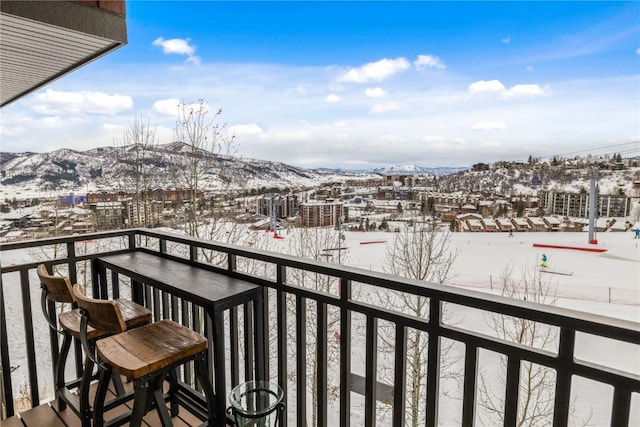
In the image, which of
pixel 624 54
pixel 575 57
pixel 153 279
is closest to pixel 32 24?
pixel 153 279

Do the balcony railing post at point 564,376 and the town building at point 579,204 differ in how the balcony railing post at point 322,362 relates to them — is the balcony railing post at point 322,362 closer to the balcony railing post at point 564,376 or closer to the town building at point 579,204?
the balcony railing post at point 564,376

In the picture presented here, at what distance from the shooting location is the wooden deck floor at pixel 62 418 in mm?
2211

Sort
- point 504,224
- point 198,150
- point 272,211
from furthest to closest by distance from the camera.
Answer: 1. point 504,224
2. point 272,211
3. point 198,150

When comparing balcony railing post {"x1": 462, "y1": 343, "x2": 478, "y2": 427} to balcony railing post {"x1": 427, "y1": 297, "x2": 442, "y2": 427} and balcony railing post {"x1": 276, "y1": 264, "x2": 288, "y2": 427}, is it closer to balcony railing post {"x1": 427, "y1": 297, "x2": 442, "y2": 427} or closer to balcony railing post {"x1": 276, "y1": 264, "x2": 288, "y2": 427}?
balcony railing post {"x1": 427, "y1": 297, "x2": 442, "y2": 427}

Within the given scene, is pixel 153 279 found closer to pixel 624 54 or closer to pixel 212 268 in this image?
pixel 212 268

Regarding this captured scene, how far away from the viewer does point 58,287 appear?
6.36 feet

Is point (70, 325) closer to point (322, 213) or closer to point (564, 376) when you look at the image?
point (564, 376)

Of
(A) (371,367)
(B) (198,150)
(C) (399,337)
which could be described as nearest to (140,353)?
(A) (371,367)

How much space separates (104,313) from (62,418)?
1252 mm

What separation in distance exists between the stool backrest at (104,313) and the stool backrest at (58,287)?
27cm

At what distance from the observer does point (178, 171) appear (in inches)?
376

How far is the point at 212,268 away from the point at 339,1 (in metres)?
12.7

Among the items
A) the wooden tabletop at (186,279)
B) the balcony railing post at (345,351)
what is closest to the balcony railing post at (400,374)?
the balcony railing post at (345,351)

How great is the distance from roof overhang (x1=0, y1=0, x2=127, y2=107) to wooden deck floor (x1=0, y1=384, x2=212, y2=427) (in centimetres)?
207
